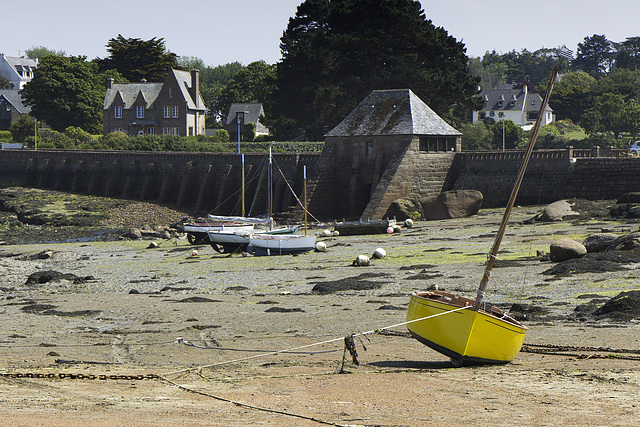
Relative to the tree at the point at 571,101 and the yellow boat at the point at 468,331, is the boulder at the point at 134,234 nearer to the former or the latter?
the yellow boat at the point at 468,331

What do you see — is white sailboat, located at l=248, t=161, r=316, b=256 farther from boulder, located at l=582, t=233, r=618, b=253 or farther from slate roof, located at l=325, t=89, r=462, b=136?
slate roof, located at l=325, t=89, r=462, b=136

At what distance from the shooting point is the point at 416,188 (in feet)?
192

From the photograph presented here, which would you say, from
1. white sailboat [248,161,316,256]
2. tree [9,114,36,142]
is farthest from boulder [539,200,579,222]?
tree [9,114,36,142]

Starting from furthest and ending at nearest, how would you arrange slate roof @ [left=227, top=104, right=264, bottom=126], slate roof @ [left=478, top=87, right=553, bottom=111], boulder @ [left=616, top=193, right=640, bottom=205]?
1. slate roof @ [left=478, top=87, right=553, bottom=111]
2. slate roof @ [left=227, top=104, right=264, bottom=126]
3. boulder @ [left=616, top=193, right=640, bottom=205]

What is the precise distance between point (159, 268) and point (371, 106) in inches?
1178

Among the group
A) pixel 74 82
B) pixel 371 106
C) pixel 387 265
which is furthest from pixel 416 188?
pixel 74 82

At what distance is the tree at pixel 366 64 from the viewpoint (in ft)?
242

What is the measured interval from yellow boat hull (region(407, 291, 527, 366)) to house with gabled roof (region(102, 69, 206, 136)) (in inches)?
3798

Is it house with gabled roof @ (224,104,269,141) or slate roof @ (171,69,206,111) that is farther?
house with gabled roof @ (224,104,269,141)

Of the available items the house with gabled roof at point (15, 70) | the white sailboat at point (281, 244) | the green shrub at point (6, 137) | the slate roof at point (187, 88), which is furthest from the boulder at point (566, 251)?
the house with gabled roof at point (15, 70)

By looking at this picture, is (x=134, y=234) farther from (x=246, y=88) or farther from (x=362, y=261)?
(x=246, y=88)

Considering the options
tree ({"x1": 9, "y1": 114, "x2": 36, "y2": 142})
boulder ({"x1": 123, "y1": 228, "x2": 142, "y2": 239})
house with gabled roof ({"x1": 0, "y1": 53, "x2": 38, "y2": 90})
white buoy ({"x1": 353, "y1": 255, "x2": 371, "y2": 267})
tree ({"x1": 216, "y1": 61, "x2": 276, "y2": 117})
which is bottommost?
boulder ({"x1": 123, "y1": 228, "x2": 142, "y2": 239})

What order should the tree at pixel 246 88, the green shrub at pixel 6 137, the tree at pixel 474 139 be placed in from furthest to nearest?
the tree at pixel 246 88 < the green shrub at pixel 6 137 < the tree at pixel 474 139

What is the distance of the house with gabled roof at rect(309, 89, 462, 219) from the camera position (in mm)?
57875
